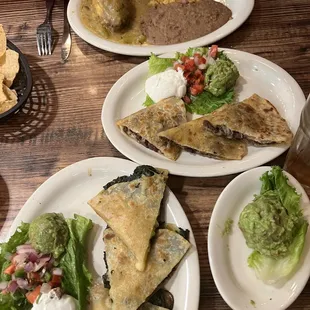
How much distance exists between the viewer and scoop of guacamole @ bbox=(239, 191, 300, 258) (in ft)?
6.33

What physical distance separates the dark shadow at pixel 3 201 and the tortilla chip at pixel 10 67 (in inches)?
23.4

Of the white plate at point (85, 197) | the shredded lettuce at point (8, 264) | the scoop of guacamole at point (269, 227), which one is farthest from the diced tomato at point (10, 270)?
the scoop of guacamole at point (269, 227)

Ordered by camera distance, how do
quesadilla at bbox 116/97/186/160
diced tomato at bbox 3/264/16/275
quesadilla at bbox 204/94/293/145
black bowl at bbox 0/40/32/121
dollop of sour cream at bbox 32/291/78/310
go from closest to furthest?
dollop of sour cream at bbox 32/291/78/310 < diced tomato at bbox 3/264/16/275 < quesadilla at bbox 204/94/293/145 < quesadilla at bbox 116/97/186/160 < black bowl at bbox 0/40/32/121

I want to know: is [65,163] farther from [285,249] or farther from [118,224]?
[285,249]

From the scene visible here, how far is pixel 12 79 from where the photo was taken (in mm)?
2631

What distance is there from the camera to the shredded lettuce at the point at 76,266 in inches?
79.3

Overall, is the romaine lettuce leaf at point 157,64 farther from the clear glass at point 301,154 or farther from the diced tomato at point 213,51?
the clear glass at point 301,154

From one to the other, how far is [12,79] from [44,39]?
19.3 inches

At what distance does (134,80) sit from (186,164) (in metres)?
0.65

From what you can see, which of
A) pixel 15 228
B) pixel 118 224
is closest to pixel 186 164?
pixel 118 224

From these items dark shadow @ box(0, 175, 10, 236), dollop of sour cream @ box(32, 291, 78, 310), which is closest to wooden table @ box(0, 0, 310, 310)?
dark shadow @ box(0, 175, 10, 236)

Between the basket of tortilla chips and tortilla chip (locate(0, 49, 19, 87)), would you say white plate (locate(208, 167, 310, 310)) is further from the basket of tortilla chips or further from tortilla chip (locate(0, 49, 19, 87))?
tortilla chip (locate(0, 49, 19, 87))

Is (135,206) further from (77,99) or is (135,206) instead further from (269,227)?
(77,99)

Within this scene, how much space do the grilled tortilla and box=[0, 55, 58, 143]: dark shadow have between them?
0.91 m
